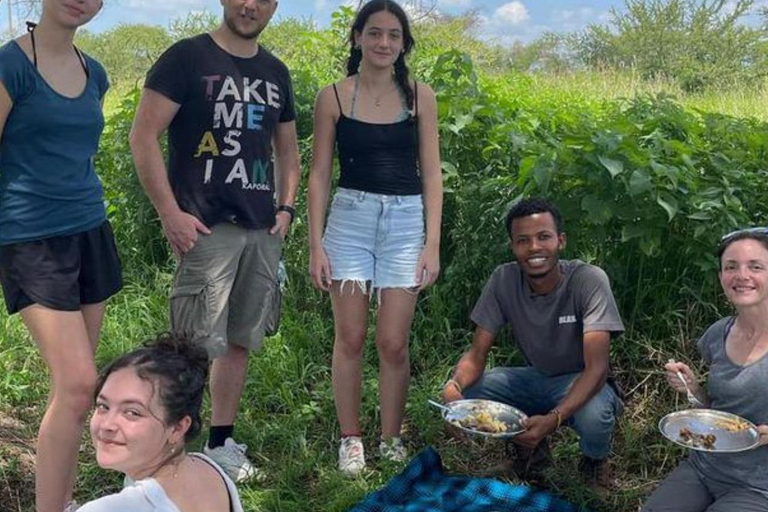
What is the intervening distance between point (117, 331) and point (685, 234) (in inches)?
111

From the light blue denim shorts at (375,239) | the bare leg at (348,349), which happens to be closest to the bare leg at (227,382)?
the bare leg at (348,349)

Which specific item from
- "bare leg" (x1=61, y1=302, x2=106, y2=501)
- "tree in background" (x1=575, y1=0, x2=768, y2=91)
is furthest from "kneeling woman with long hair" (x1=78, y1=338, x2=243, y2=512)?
"tree in background" (x1=575, y1=0, x2=768, y2=91)

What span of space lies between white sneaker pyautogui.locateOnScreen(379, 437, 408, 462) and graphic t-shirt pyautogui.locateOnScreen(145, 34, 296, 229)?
0.96 meters

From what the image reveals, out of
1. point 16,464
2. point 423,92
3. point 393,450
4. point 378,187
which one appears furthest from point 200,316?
point 423,92

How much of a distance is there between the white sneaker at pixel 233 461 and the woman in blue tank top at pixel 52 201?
0.71 meters

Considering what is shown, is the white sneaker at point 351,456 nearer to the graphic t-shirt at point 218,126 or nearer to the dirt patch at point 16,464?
the graphic t-shirt at point 218,126

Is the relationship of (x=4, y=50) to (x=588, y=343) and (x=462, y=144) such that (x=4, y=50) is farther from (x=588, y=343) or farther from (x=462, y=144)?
(x=462, y=144)

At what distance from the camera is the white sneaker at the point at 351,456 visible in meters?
3.24

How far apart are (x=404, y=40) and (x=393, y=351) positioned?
3.68ft

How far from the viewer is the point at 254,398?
397 cm

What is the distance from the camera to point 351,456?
3266 mm

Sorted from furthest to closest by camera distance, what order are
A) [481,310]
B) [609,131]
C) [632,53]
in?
[632,53] < [609,131] < [481,310]

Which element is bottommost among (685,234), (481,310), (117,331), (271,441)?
(271,441)

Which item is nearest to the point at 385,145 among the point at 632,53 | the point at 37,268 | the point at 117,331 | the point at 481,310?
the point at 481,310
